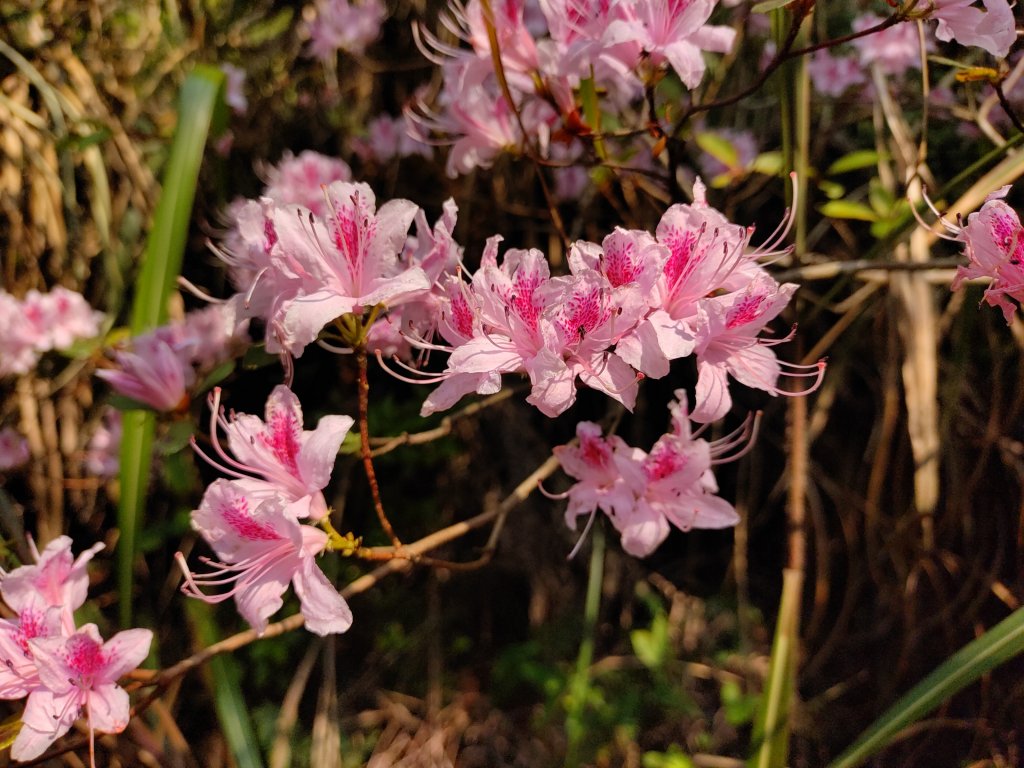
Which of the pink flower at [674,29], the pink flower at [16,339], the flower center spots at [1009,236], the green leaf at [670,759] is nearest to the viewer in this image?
the flower center spots at [1009,236]

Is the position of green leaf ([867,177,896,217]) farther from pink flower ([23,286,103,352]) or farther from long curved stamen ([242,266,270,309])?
pink flower ([23,286,103,352])

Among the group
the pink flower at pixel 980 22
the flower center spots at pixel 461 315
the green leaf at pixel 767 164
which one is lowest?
the green leaf at pixel 767 164

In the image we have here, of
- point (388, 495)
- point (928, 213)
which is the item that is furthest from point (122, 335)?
point (928, 213)

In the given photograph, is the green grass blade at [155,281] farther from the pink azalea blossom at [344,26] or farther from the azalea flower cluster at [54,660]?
the pink azalea blossom at [344,26]

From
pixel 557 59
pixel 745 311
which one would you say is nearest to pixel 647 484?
pixel 745 311

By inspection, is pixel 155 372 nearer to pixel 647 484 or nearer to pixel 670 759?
pixel 647 484

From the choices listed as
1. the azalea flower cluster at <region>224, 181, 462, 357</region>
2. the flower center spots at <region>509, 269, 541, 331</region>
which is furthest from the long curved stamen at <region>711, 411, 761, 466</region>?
the azalea flower cluster at <region>224, 181, 462, 357</region>

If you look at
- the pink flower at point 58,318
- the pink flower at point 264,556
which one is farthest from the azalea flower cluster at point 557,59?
the pink flower at point 58,318
